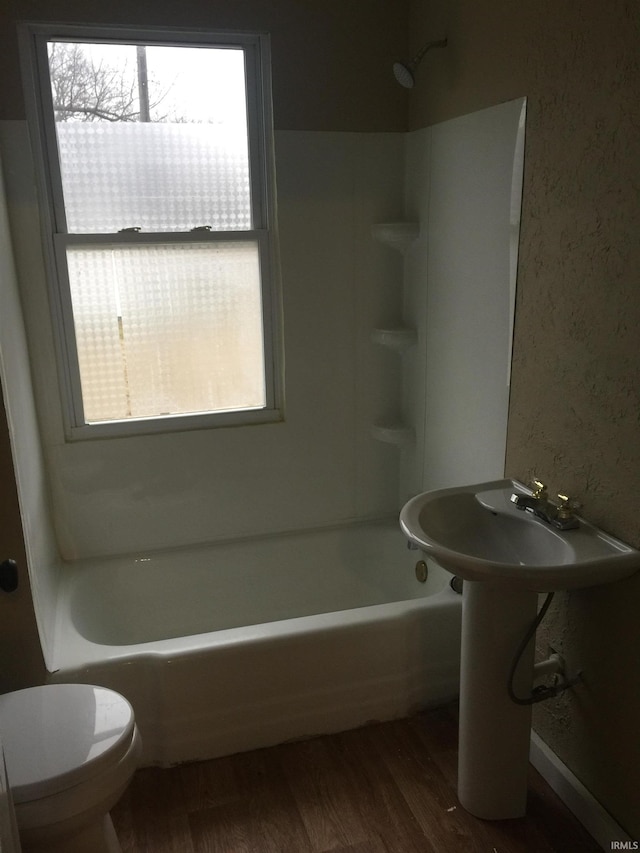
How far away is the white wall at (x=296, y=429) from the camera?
8.51 feet

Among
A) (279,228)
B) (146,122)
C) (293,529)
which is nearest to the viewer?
(146,122)

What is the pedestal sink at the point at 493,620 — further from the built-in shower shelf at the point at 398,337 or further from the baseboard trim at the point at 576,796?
the built-in shower shelf at the point at 398,337

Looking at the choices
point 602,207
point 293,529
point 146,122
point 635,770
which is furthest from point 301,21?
point 635,770

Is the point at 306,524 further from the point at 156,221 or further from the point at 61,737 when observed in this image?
the point at 61,737

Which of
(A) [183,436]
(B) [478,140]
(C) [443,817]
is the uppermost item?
(B) [478,140]

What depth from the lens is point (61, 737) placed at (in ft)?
5.14

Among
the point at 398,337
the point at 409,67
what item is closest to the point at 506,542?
the point at 398,337

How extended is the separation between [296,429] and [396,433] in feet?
1.35

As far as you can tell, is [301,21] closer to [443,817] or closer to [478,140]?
[478,140]

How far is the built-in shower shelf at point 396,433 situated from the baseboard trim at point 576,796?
1.19 meters

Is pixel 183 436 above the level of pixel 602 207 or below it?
below

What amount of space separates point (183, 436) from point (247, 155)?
1.09m

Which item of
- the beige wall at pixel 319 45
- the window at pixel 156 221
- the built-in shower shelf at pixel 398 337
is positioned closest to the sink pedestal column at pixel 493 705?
the built-in shower shelf at pixel 398 337

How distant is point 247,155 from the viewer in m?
2.59
